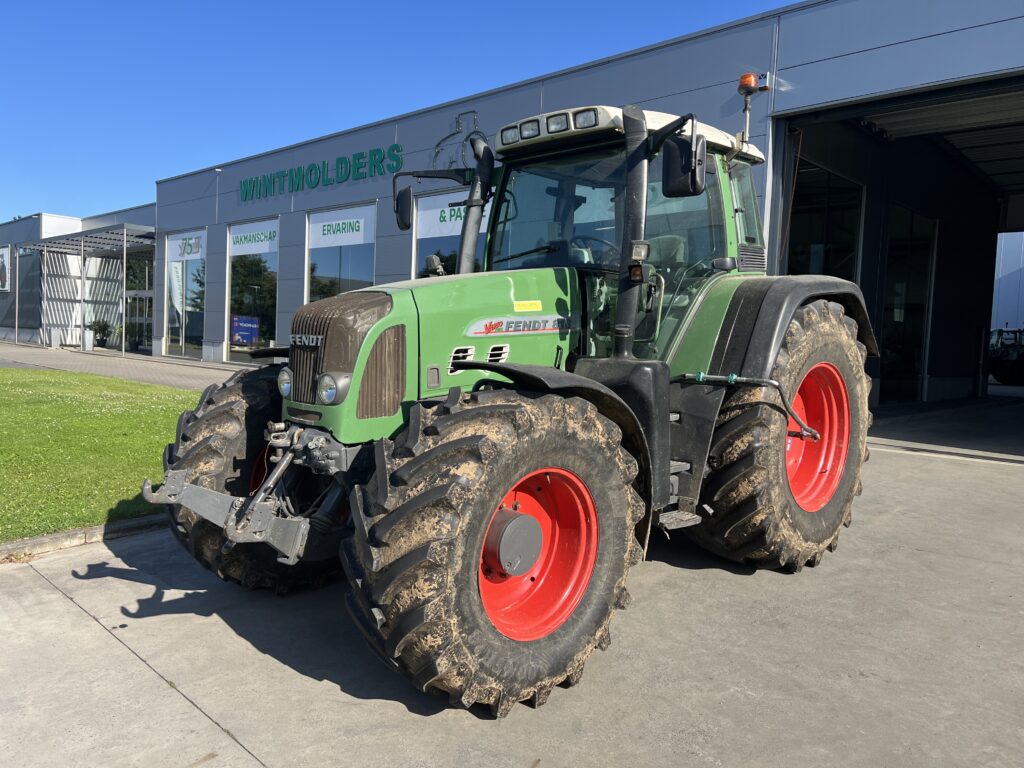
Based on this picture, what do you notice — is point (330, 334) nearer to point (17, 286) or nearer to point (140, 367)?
point (140, 367)

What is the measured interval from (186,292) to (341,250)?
861 cm

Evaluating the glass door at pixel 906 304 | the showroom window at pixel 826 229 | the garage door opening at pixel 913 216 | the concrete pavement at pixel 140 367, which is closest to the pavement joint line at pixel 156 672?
the garage door opening at pixel 913 216

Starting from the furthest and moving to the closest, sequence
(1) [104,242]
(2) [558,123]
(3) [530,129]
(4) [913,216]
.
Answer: (1) [104,242] < (4) [913,216] < (3) [530,129] < (2) [558,123]

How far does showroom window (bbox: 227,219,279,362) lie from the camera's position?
821 inches

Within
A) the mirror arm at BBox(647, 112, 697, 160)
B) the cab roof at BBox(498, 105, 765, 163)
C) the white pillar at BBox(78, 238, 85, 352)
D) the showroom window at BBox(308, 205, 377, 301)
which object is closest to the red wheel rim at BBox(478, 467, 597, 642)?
the mirror arm at BBox(647, 112, 697, 160)

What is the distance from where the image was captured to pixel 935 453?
396 inches

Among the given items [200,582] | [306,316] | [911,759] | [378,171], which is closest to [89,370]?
[378,171]

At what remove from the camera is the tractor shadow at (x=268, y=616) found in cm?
335

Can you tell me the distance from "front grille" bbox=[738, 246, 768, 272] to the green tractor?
18mm

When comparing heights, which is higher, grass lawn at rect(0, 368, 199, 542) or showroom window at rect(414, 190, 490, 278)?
showroom window at rect(414, 190, 490, 278)

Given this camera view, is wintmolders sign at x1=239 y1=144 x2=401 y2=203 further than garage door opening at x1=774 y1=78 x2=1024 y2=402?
Yes

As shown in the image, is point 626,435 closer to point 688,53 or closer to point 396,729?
point 396,729

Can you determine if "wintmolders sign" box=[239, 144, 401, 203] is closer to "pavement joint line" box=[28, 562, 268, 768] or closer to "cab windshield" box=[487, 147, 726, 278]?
"cab windshield" box=[487, 147, 726, 278]

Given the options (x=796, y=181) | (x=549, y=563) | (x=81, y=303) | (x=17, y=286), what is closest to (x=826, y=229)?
(x=796, y=181)
